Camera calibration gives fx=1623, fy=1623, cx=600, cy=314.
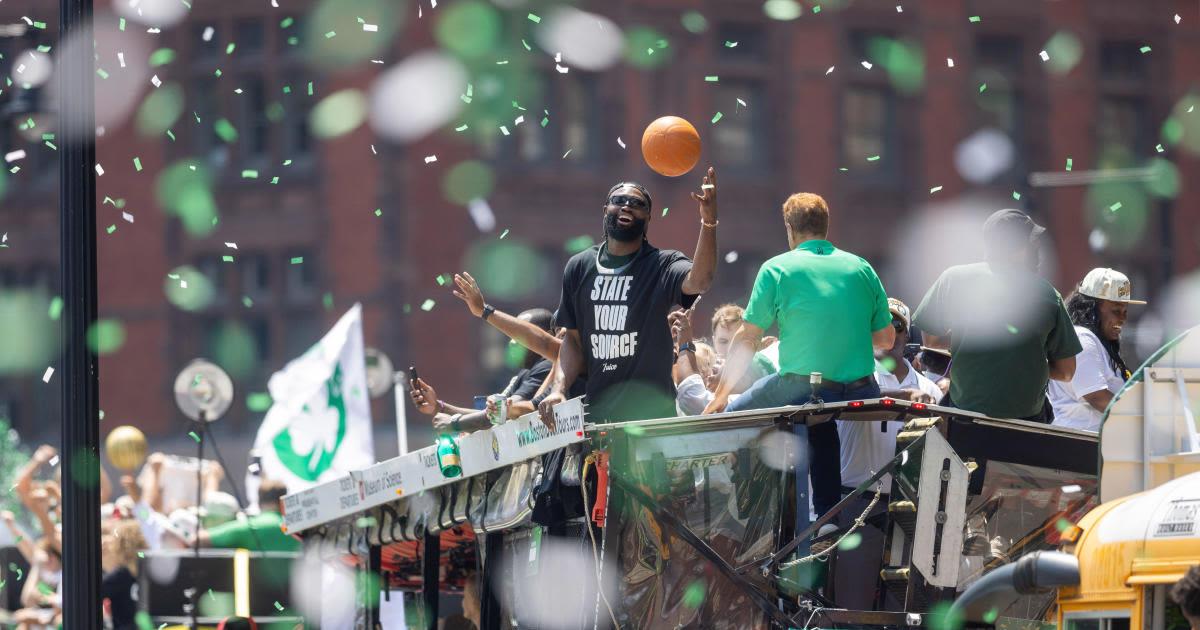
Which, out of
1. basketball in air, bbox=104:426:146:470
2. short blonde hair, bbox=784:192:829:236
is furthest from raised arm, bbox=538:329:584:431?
basketball in air, bbox=104:426:146:470

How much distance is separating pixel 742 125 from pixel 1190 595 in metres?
29.3

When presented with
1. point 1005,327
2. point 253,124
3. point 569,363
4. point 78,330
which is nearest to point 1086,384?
point 1005,327

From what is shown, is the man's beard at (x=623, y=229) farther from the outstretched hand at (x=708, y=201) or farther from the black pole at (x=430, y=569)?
the black pole at (x=430, y=569)

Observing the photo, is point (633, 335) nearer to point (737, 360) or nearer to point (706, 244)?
point (737, 360)

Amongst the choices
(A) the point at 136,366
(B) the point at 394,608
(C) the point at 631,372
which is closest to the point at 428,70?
(A) the point at 136,366

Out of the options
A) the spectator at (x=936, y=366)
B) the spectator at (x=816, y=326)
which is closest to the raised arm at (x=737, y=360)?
the spectator at (x=816, y=326)

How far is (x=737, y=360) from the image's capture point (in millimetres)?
7562

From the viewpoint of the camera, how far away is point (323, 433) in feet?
49.0

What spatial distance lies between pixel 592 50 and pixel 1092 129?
1043cm

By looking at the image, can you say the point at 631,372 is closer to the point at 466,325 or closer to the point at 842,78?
the point at 466,325

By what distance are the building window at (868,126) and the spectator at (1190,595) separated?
28833mm

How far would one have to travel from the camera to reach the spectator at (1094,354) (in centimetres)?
826

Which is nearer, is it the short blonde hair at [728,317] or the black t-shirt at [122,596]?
the short blonde hair at [728,317]

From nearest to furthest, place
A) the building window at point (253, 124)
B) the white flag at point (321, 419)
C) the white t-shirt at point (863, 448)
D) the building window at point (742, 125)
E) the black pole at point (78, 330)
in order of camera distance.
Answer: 1. the black pole at point (78, 330)
2. the white t-shirt at point (863, 448)
3. the white flag at point (321, 419)
4. the building window at point (742, 125)
5. the building window at point (253, 124)
